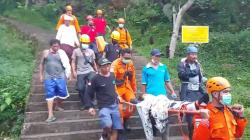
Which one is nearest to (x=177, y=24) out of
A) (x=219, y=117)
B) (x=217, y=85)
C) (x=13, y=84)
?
(x=13, y=84)

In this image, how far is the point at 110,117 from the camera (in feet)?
25.2

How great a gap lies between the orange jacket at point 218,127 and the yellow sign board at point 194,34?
7.59 metres

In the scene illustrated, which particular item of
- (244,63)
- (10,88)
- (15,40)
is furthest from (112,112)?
(15,40)

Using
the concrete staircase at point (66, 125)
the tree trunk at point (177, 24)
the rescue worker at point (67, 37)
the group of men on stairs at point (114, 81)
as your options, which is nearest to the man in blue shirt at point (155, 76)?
the group of men on stairs at point (114, 81)

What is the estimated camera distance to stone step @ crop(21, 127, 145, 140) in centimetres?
851

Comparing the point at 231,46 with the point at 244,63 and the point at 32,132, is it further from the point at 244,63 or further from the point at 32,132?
the point at 32,132

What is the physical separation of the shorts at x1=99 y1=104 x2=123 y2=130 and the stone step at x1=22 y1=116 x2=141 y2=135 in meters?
1.41

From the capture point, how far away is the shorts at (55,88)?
892 cm

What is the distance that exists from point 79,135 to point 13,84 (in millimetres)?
2948

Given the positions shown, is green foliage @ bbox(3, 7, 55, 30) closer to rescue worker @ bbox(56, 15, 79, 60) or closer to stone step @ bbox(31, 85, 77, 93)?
rescue worker @ bbox(56, 15, 79, 60)

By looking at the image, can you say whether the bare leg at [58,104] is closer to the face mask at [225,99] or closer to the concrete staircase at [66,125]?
the concrete staircase at [66,125]

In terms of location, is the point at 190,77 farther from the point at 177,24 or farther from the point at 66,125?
the point at 177,24

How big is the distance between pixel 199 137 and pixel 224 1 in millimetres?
12369

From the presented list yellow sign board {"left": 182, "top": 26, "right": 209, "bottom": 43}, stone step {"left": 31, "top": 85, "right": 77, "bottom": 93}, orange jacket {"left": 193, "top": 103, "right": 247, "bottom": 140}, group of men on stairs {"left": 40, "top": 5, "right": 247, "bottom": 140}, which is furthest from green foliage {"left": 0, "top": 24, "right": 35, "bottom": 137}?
orange jacket {"left": 193, "top": 103, "right": 247, "bottom": 140}
